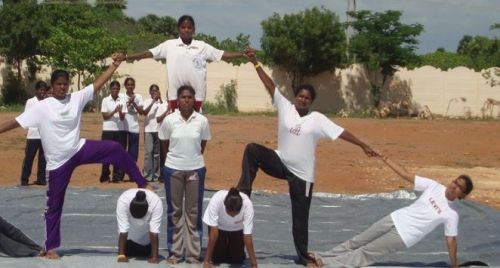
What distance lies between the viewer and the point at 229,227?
25.3 ft

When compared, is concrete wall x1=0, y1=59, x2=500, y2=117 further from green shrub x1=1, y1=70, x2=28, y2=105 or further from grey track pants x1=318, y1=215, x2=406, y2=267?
grey track pants x1=318, y1=215, x2=406, y2=267

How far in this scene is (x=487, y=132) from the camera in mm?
26281

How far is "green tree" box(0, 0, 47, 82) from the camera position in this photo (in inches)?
1280

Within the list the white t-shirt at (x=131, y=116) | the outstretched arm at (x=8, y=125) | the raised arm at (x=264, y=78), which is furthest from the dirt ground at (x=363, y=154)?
the outstretched arm at (x=8, y=125)

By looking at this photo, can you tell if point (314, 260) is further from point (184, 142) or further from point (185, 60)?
point (185, 60)

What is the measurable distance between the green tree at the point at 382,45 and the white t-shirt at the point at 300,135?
82.9 feet

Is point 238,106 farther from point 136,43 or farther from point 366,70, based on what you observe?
point 136,43

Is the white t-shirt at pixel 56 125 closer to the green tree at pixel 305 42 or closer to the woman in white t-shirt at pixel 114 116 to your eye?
the woman in white t-shirt at pixel 114 116

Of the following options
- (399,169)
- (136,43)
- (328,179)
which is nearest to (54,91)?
(399,169)

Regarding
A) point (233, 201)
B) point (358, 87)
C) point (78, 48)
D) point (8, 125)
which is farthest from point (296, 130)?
point (358, 87)

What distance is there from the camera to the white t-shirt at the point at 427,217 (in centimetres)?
767

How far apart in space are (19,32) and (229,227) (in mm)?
26375

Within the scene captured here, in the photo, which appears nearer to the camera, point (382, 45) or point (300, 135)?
point (300, 135)

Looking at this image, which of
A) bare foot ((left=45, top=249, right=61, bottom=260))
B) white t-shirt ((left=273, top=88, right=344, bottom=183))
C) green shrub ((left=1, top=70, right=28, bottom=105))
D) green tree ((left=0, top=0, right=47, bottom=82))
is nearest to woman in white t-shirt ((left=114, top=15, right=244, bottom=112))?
white t-shirt ((left=273, top=88, right=344, bottom=183))
